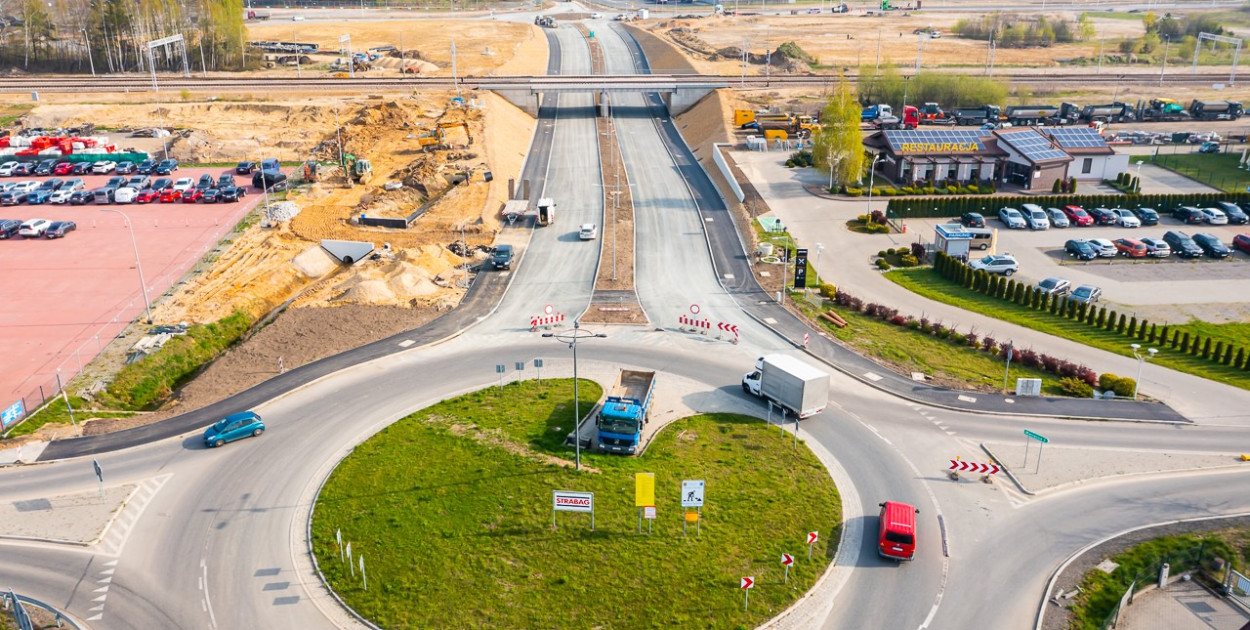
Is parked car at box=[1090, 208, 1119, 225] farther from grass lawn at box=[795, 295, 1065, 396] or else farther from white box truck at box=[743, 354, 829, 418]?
white box truck at box=[743, 354, 829, 418]

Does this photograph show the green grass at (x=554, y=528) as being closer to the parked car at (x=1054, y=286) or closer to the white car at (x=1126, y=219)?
the parked car at (x=1054, y=286)

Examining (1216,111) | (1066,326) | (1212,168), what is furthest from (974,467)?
(1216,111)

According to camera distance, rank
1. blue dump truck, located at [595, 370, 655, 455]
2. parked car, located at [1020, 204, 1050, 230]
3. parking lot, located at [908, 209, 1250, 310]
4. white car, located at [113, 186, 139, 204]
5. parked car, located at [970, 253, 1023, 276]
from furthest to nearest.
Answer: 1. white car, located at [113, 186, 139, 204]
2. parked car, located at [1020, 204, 1050, 230]
3. parked car, located at [970, 253, 1023, 276]
4. parking lot, located at [908, 209, 1250, 310]
5. blue dump truck, located at [595, 370, 655, 455]

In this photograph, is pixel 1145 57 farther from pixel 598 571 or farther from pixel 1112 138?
pixel 598 571

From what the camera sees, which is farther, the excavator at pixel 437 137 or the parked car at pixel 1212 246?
the excavator at pixel 437 137

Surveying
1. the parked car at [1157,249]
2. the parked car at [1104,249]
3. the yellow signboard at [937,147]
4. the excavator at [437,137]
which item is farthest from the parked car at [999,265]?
the excavator at [437,137]

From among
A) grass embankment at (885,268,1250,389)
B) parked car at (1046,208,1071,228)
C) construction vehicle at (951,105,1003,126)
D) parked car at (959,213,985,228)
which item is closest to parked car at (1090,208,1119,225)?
parked car at (1046,208,1071,228)
